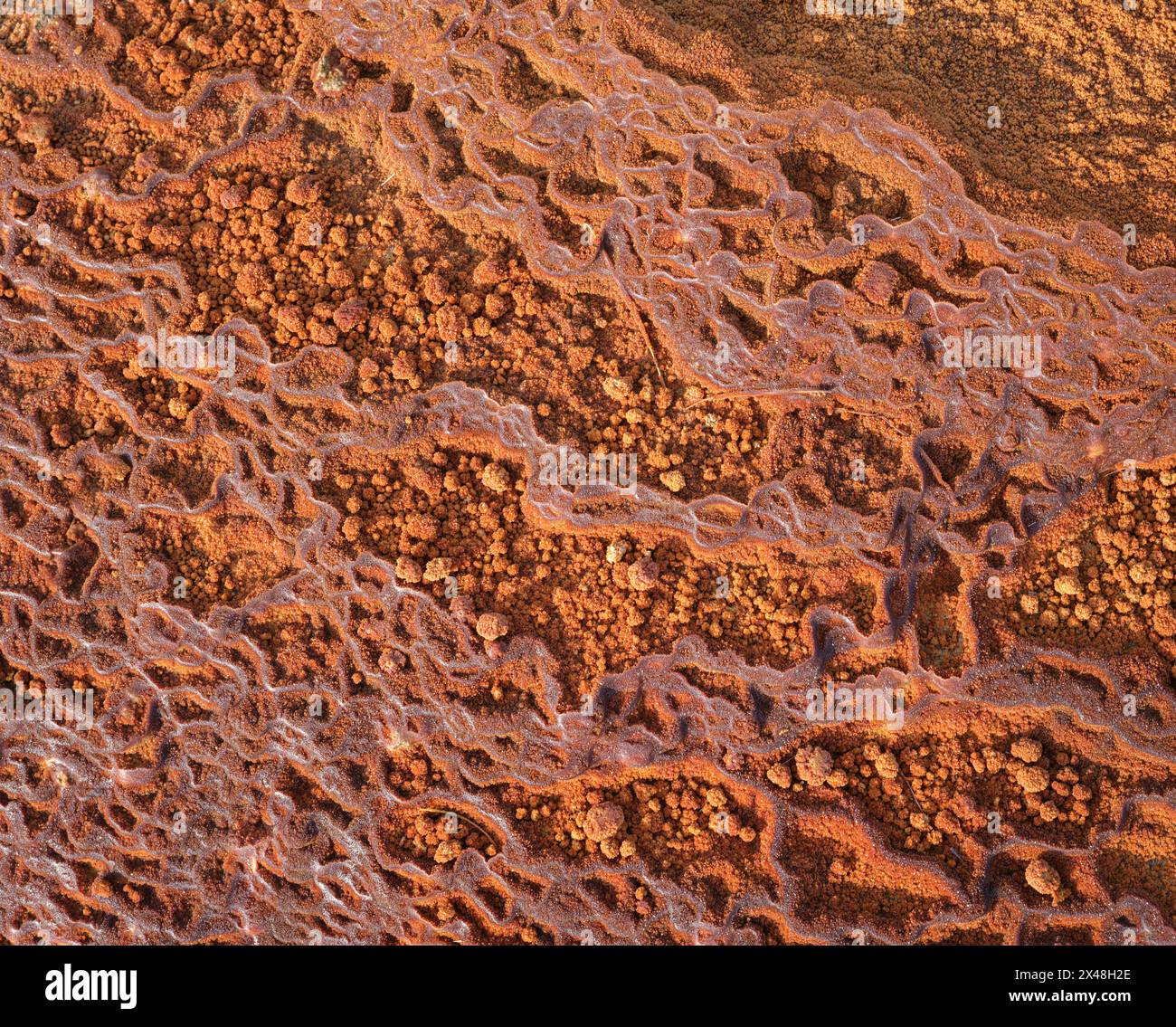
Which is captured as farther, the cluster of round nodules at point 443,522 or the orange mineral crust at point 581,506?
the cluster of round nodules at point 443,522

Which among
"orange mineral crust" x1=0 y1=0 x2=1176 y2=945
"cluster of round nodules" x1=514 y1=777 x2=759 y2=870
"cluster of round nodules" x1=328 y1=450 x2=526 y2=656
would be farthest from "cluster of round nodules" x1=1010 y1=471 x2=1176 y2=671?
"cluster of round nodules" x1=328 y1=450 x2=526 y2=656

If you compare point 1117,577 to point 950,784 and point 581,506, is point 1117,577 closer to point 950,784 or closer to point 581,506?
point 950,784

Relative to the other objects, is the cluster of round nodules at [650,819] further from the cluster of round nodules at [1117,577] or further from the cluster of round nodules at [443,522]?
the cluster of round nodules at [1117,577]

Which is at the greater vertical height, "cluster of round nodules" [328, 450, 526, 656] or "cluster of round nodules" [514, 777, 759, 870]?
"cluster of round nodules" [328, 450, 526, 656]

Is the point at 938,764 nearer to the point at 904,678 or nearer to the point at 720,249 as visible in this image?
the point at 904,678

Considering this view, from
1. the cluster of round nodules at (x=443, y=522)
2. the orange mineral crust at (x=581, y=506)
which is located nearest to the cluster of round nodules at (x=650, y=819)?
the orange mineral crust at (x=581, y=506)

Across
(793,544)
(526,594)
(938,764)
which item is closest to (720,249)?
(793,544)

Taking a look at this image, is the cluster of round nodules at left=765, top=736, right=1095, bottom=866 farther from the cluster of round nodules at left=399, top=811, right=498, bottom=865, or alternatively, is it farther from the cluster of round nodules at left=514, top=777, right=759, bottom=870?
the cluster of round nodules at left=399, top=811, right=498, bottom=865
